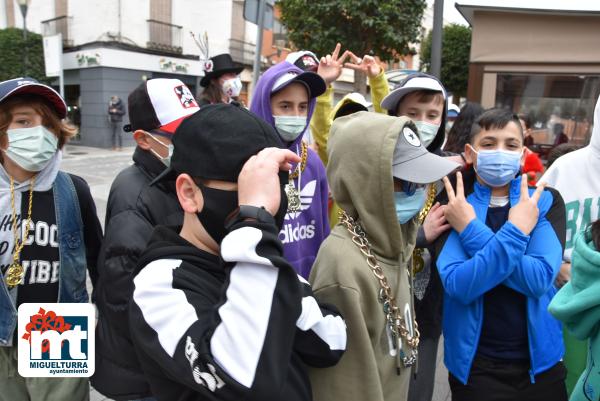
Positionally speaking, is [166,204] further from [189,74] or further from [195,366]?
[189,74]

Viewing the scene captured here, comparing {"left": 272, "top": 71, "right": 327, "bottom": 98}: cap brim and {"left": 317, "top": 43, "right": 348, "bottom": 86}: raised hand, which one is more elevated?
{"left": 317, "top": 43, "right": 348, "bottom": 86}: raised hand

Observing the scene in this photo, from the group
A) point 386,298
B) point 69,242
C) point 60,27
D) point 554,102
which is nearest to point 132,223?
point 69,242

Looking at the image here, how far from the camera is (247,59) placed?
2255 cm

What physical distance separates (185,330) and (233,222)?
10.4 inches

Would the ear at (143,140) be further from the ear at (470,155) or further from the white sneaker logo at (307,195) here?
the ear at (470,155)

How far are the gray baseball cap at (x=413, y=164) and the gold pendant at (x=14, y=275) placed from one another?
151cm

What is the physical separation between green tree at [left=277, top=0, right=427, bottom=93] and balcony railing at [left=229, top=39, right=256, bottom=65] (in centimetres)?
1156

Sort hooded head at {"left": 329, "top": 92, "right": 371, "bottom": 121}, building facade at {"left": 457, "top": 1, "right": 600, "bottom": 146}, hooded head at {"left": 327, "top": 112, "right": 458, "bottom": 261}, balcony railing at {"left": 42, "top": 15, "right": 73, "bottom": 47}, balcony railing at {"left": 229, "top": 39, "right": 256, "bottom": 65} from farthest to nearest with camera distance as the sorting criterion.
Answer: balcony railing at {"left": 229, "top": 39, "right": 256, "bottom": 65} < balcony railing at {"left": 42, "top": 15, "right": 73, "bottom": 47} < building facade at {"left": 457, "top": 1, "right": 600, "bottom": 146} < hooded head at {"left": 329, "top": 92, "right": 371, "bottom": 121} < hooded head at {"left": 327, "top": 112, "right": 458, "bottom": 261}

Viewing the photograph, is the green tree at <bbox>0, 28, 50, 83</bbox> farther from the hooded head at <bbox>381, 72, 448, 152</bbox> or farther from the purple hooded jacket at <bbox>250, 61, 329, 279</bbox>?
the hooded head at <bbox>381, 72, 448, 152</bbox>

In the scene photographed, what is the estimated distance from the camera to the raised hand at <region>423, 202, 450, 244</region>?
208cm

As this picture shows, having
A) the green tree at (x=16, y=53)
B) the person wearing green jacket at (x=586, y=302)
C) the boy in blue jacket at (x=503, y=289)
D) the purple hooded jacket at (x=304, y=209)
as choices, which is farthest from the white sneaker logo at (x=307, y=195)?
the green tree at (x=16, y=53)

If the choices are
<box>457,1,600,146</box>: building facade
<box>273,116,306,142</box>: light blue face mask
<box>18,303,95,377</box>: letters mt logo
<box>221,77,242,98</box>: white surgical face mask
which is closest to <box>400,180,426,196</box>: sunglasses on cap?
<box>273,116,306,142</box>: light blue face mask

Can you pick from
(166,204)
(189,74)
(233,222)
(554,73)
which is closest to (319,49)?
(554,73)

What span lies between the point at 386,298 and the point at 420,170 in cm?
43
